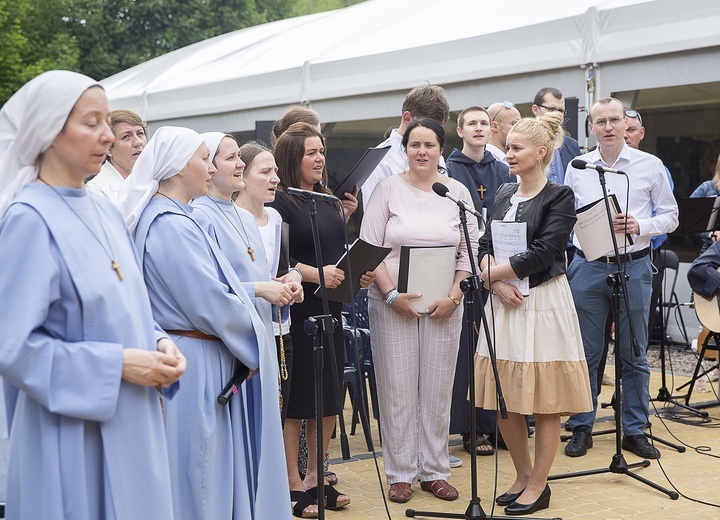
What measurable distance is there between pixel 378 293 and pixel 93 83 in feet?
9.35

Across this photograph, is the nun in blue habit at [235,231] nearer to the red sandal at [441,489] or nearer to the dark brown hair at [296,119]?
the dark brown hair at [296,119]

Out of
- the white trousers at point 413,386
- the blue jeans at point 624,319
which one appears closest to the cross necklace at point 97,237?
the white trousers at point 413,386

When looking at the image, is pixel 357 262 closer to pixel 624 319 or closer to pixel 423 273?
pixel 423 273

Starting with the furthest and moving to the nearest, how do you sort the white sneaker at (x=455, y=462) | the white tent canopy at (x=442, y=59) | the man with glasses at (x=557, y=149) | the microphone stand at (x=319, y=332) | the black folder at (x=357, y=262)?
the white tent canopy at (x=442, y=59) < the man with glasses at (x=557, y=149) < the white sneaker at (x=455, y=462) < the black folder at (x=357, y=262) < the microphone stand at (x=319, y=332)

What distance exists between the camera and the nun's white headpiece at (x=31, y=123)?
2.65 m

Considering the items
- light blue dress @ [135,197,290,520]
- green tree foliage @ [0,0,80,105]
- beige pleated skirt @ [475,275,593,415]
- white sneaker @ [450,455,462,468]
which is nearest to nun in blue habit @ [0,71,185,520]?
light blue dress @ [135,197,290,520]

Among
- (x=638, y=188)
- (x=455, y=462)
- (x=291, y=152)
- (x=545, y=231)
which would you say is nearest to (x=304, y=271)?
(x=291, y=152)

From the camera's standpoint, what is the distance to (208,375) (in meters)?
3.56

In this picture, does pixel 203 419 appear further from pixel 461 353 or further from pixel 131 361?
pixel 461 353

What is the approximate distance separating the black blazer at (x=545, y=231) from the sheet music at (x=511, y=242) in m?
0.04

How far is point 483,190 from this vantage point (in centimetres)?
645

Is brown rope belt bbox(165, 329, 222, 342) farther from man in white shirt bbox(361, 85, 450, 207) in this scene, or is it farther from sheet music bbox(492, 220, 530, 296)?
man in white shirt bbox(361, 85, 450, 207)

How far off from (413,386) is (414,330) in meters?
0.32

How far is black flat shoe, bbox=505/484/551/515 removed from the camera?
16.3ft
